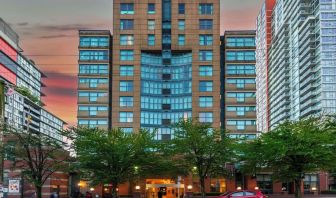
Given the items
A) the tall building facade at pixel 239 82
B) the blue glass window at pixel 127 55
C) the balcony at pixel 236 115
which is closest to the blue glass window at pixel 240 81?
the tall building facade at pixel 239 82

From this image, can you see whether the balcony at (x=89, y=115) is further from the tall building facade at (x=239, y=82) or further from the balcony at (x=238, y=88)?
the balcony at (x=238, y=88)

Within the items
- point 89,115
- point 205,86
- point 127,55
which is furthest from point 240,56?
point 89,115

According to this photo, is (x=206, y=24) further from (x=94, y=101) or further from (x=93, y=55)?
(x=94, y=101)

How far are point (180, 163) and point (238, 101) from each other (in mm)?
70728

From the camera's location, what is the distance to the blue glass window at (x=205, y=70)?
132 meters

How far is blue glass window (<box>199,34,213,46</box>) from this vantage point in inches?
5295

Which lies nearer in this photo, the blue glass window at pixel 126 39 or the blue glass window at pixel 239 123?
the blue glass window at pixel 126 39

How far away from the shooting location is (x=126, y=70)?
440ft

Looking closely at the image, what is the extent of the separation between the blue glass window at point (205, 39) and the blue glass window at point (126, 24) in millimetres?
17473

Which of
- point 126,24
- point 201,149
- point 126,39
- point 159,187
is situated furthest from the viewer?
point 126,24

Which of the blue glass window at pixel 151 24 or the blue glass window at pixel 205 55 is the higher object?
the blue glass window at pixel 151 24

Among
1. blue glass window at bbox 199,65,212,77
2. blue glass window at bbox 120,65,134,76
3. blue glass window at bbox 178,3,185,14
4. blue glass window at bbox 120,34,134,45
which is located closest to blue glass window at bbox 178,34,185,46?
blue glass window at bbox 178,3,185,14

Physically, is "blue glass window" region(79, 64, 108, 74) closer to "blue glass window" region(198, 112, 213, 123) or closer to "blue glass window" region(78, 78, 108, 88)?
"blue glass window" region(78, 78, 108, 88)

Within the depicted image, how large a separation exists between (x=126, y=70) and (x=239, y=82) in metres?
29.4
